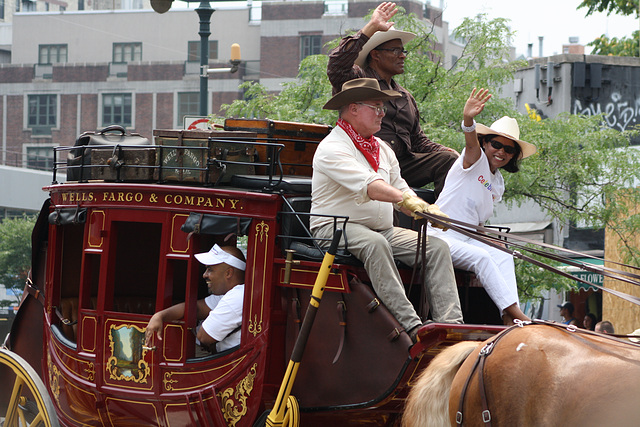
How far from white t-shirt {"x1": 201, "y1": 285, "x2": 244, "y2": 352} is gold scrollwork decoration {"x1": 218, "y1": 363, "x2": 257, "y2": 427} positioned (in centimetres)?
31

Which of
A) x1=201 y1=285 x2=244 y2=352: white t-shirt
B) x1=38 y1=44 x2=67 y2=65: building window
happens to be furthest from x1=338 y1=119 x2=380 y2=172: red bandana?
x1=38 y1=44 x2=67 y2=65: building window

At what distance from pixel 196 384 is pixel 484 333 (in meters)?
1.97

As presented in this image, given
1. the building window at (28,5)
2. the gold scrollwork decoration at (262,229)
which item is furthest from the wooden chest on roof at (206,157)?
the building window at (28,5)

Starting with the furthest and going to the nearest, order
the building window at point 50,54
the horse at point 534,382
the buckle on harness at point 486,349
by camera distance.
Answer: the building window at point 50,54 → the buckle on harness at point 486,349 → the horse at point 534,382

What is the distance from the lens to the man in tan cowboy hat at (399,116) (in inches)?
253

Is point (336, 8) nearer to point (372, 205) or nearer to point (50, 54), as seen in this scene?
point (50, 54)

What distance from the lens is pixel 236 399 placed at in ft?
17.6

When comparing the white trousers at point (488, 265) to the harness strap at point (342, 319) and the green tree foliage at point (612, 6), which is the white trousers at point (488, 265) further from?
the green tree foliage at point (612, 6)

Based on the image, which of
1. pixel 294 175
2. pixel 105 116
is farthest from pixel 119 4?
pixel 294 175

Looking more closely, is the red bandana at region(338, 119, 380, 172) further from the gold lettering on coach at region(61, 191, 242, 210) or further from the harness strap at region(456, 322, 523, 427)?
the harness strap at region(456, 322, 523, 427)

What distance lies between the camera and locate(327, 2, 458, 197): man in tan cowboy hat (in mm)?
6418

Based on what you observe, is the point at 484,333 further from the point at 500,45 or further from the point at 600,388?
the point at 500,45

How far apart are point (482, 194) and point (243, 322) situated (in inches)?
68.1

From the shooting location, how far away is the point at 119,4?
5716cm
